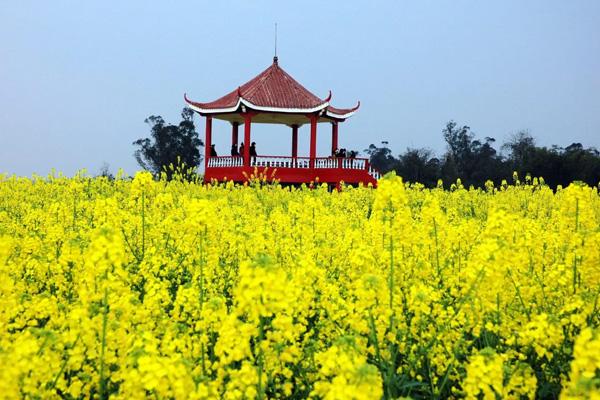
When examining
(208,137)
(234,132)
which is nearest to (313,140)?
(208,137)

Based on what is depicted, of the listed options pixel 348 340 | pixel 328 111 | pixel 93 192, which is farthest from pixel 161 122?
pixel 348 340

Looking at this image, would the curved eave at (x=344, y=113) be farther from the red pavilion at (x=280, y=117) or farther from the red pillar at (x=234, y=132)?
the red pillar at (x=234, y=132)

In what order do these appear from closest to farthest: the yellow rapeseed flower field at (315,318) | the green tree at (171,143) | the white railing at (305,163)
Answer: the yellow rapeseed flower field at (315,318), the white railing at (305,163), the green tree at (171,143)

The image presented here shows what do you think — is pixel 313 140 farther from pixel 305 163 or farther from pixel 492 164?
pixel 492 164

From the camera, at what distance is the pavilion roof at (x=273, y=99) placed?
21.8m

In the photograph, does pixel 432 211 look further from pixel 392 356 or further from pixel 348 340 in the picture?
pixel 348 340

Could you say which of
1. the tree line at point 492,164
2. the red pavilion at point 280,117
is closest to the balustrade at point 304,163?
the red pavilion at point 280,117

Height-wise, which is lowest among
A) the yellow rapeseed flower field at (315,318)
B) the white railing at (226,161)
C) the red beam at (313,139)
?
the yellow rapeseed flower field at (315,318)

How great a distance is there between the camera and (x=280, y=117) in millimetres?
24531

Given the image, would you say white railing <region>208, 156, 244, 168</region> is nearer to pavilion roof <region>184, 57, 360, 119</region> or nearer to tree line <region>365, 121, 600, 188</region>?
pavilion roof <region>184, 57, 360, 119</region>

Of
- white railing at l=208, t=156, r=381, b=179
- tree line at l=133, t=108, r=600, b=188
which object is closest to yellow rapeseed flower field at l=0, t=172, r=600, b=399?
white railing at l=208, t=156, r=381, b=179

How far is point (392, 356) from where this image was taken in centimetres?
301

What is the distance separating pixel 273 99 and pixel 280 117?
7.24ft

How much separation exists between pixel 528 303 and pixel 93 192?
9.44 meters
